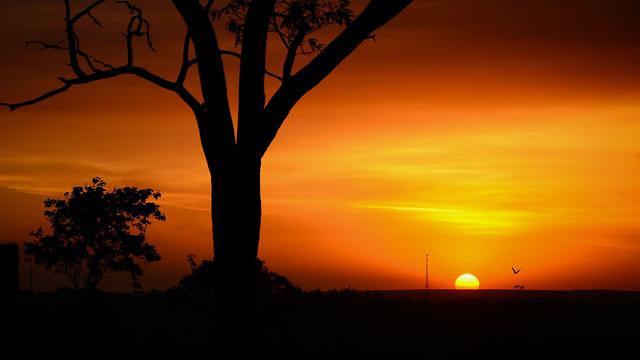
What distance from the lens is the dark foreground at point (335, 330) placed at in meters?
37.1

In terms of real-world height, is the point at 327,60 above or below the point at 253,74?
above

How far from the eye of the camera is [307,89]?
1327 centimetres

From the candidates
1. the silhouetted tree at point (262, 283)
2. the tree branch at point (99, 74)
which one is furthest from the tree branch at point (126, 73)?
the silhouetted tree at point (262, 283)

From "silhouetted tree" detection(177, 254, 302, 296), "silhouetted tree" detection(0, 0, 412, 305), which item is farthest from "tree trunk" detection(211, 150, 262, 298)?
"silhouetted tree" detection(177, 254, 302, 296)

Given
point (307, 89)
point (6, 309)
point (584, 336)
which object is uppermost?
point (307, 89)

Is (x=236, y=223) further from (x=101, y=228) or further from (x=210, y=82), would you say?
(x=101, y=228)

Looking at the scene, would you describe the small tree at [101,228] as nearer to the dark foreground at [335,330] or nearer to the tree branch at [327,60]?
the dark foreground at [335,330]

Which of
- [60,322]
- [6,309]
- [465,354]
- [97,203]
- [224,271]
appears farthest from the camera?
[97,203]

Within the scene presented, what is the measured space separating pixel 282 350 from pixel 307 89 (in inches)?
1089

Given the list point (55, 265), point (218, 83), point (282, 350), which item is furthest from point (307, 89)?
point (55, 265)

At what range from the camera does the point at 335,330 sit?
54.6m

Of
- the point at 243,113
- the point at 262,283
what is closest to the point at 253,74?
the point at 243,113

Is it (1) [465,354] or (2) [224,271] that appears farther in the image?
(1) [465,354]

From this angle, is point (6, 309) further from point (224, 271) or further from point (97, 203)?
point (97, 203)
